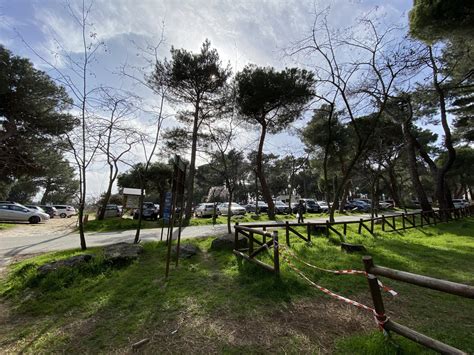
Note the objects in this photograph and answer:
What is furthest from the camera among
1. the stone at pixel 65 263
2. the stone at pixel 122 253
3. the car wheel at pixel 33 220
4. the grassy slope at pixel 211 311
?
the car wheel at pixel 33 220

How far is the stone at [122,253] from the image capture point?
6065 millimetres

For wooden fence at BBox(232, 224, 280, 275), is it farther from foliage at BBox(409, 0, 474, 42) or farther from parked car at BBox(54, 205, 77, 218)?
parked car at BBox(54, 205, 77, 218)

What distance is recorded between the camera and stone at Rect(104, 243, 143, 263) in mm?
6065

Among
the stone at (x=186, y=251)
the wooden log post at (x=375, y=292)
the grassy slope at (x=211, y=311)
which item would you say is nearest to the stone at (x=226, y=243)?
the stone at (x=186, y=251)

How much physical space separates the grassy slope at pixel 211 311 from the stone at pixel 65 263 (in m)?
0.21

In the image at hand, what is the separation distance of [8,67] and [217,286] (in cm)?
1623

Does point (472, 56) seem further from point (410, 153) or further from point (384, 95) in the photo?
point (410, 153)

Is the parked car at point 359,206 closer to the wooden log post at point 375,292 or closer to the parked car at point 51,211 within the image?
the wooden log post at point 375,292

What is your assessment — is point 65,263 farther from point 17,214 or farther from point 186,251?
point 17,214

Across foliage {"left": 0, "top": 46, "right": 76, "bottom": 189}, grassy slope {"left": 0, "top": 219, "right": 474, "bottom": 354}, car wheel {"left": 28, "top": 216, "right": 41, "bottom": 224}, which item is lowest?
grassy slope {"left": 0, "top": 219, "right": 474, "bottom": 354}

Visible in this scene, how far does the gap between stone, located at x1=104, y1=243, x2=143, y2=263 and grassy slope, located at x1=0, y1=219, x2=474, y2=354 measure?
35 centimetres

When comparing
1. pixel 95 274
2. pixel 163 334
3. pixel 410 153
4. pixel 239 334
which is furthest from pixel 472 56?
pixel 95 274

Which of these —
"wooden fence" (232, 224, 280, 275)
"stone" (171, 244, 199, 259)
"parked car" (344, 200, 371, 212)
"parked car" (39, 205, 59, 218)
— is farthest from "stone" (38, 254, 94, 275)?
"parked car" (344, 200, 371, 212)

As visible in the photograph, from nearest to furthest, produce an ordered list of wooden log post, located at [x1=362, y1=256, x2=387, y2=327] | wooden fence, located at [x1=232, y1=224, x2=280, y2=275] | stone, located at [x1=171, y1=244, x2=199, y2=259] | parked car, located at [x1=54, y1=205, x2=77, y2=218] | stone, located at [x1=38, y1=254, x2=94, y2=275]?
wooden log post, located at [x1=362, y1=256, x2=387, y2=327] → wooden fence, located at [x1=232, y1=224, x2=280, y2=275] → stone, located at [x1=38, y1=254, x2=94, y2=275] → stone, located at [x1=171, y1=244, x2=199, y2=259] → parked car, located at [x1=54, y1=205, x2=77, y2=218]
